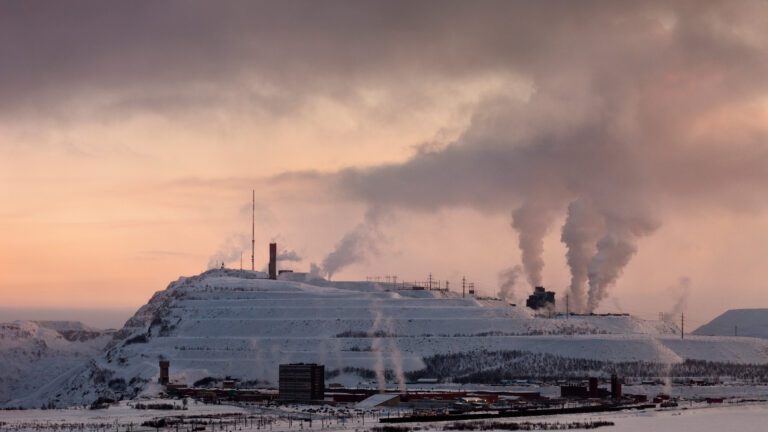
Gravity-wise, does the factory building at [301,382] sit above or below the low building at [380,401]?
A: above

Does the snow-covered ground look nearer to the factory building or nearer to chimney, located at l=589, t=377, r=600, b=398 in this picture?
the factory building

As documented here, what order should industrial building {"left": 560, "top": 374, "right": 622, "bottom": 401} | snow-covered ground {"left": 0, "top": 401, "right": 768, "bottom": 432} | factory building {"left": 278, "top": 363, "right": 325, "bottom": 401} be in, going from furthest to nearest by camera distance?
1. industrial building {"left": 560, "top": 374, "right": 622, "bottom": 401}
2. factory building {"left": 278, "top": 363, "right": 325, "bottom": 401}
3. snow-covered ground {"left": 0, "top": 401, "right": 768, "bottom": 432}

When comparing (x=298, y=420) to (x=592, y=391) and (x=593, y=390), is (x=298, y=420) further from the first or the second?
(x=593, y=390)

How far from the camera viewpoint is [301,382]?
590ft

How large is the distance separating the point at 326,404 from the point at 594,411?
33734 mm

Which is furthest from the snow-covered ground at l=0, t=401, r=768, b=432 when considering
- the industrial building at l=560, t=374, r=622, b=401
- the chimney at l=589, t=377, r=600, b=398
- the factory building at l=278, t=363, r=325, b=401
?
the chimney at l=589, t=377, r=600, b=398

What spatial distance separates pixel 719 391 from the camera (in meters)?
196

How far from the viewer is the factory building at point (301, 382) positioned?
588 feet

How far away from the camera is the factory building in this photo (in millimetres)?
Answer: 179250

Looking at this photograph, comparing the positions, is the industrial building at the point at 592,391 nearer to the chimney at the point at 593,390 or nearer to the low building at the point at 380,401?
the chimney at the point at 593,390

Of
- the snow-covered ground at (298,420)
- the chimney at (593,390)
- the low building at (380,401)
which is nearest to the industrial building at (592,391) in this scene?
the chimney at (593,390)

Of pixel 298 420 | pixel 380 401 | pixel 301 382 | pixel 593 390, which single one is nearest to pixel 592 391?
pixel 593 390

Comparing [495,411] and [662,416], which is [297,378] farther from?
[662,416]

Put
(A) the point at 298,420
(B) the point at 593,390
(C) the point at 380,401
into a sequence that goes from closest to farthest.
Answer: (A) the point at 298,420, (C) the point at 380,401, (B) the point at 593,390
